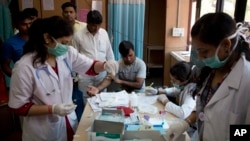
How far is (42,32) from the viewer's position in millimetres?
1454

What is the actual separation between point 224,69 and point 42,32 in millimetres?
1003

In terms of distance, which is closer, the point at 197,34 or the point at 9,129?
the point at 197,34

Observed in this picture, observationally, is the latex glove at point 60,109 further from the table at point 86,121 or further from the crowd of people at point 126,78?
the table at point 86,121

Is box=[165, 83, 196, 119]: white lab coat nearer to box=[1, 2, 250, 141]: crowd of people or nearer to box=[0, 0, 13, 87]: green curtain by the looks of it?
box=[1, 2, 250, 141]: crowd of people

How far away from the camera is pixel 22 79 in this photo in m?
1.40

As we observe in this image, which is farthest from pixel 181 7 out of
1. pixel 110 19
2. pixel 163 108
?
pixel 163 108

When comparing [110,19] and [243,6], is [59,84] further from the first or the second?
[110,19]

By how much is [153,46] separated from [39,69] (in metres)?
3.54

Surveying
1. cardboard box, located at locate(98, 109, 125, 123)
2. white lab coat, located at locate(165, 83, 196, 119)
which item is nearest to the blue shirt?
cardboard box, located at locate(98, 109, 125, 123)

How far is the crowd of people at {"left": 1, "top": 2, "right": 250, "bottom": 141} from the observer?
3.32 ft

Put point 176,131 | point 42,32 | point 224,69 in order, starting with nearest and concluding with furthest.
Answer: point 224,69 < point 176,131 < point 42,32

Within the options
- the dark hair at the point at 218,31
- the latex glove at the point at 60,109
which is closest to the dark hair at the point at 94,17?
the latex glove at the point at 60,109

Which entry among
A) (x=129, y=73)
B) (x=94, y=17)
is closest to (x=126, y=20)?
(x=94, y=17)

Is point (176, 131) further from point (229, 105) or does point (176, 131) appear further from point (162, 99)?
point (162, 99)
